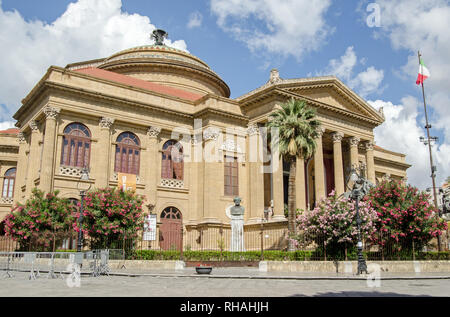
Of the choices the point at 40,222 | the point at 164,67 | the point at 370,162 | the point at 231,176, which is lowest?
the point at 40,222

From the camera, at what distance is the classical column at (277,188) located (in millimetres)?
32375

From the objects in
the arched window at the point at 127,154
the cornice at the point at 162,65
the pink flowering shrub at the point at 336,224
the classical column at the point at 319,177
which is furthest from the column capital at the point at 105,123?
the pink flowering shrub at the point at 336,224

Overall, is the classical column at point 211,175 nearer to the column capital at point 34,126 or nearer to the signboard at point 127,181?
the signboard at point 127,181

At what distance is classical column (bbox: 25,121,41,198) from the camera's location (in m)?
31.5

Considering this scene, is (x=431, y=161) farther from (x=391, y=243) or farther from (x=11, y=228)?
(x=11, y=228)

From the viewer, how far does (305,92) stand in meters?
36.4

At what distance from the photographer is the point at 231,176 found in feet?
119

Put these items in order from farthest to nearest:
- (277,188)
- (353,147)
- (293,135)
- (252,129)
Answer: (353,147) < (252,129) < (277,188) < (293,135)

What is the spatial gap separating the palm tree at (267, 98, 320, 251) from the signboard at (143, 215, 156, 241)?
8959 millimetres

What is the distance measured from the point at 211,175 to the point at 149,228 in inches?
322

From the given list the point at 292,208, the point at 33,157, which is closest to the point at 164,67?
the point at 33,157

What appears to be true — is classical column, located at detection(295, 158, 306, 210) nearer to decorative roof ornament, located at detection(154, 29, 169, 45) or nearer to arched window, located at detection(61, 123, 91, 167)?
arched window, located at detection(61, 123, 91, 167)

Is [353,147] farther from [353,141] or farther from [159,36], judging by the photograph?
[159,36]

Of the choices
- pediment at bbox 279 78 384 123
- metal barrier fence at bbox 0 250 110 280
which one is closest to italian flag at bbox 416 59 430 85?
pediment at bbox 279 78 384 123
